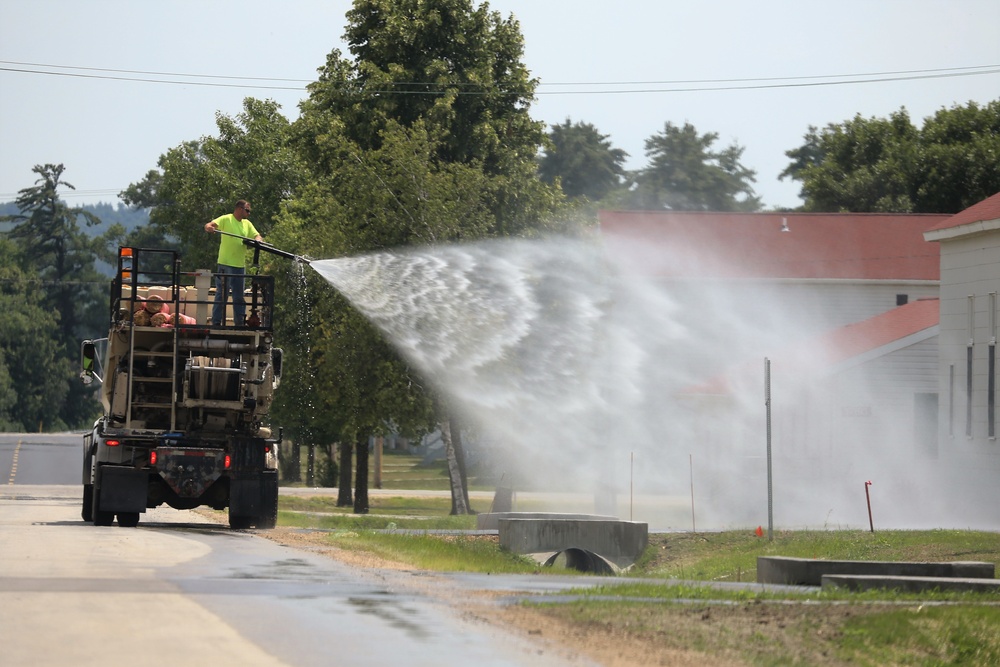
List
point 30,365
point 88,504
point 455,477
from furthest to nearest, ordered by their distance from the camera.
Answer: point 30,365 < point 455,477 < point 88,504

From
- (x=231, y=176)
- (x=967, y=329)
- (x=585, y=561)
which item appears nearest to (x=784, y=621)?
(x=585, y=561)

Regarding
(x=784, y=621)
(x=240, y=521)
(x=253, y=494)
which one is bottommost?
(x=784, y=621)

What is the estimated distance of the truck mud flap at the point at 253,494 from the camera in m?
21.4

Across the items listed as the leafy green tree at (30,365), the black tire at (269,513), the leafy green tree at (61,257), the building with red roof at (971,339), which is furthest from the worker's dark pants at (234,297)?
the leafy green tree at (61,257)

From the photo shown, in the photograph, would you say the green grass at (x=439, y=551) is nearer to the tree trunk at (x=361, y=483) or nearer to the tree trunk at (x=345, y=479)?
the tree trunk at (x=361, y=483)

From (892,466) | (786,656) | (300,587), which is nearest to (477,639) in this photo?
(786,656)

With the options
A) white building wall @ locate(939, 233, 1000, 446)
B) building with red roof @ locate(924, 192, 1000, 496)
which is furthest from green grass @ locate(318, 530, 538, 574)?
white building wall @ locate(939, 233, 1000, 446)

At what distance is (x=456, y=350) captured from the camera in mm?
33344

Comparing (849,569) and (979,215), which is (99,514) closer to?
(849,569)

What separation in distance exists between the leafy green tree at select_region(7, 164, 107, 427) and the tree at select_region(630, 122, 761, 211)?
49120 millimetres

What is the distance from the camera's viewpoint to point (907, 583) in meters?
15.0

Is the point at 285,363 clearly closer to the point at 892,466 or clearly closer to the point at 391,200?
the point at 391,200

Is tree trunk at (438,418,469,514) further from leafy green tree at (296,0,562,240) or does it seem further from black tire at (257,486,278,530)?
black tire at (257,486,278,530)

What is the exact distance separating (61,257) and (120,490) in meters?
115
